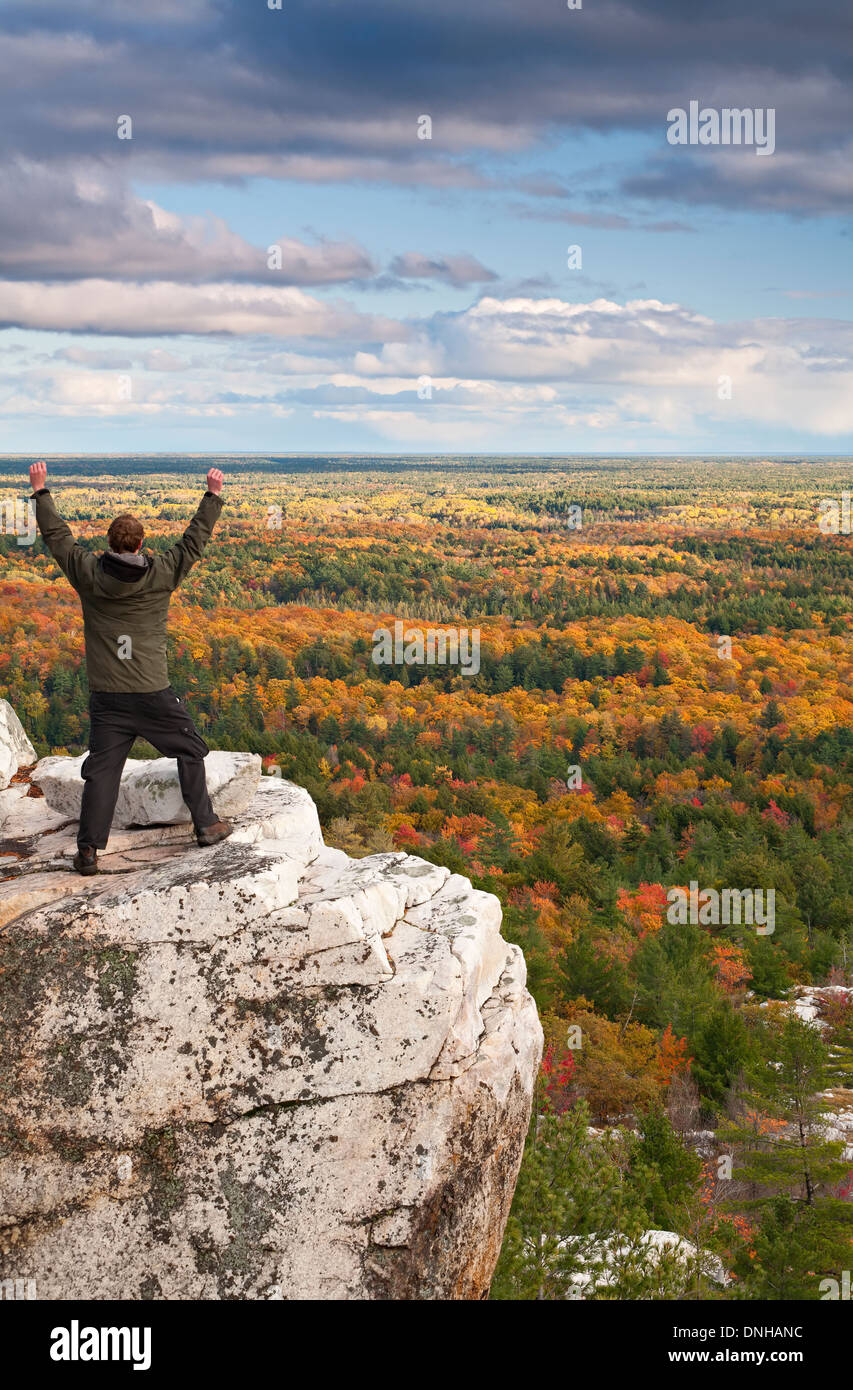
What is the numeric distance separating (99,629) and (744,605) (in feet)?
533

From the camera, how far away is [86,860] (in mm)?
10648

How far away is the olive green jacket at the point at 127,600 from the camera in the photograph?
407 inches

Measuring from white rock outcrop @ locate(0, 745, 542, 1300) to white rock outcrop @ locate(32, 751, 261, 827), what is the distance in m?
1.64

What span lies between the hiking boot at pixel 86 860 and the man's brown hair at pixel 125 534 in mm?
3119

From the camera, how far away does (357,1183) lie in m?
9.90

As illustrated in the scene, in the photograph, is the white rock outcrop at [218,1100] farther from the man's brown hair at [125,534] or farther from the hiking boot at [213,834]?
the man's brown hair at [125,534]

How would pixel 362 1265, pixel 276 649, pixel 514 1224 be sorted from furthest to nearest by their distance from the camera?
pixel 276 649 → pixel 514 1224 → pixel 362 1265

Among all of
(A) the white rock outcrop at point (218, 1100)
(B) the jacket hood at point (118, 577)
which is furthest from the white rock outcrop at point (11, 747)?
(B) the jacket hood at point (118, 577)

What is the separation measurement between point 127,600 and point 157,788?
7.50 ft

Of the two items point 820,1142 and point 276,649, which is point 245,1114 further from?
point 276,649

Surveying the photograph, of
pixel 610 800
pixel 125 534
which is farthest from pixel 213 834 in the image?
pixel 610 800

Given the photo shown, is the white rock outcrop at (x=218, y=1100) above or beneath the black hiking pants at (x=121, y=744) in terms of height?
beneath

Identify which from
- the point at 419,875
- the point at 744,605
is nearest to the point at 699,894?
the point at 419,875

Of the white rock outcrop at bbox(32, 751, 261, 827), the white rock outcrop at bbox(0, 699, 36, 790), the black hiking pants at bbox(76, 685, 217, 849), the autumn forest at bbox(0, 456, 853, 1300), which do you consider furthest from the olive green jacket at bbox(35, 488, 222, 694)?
the autumn forest at bbox(0, 456, 853, 1300)
